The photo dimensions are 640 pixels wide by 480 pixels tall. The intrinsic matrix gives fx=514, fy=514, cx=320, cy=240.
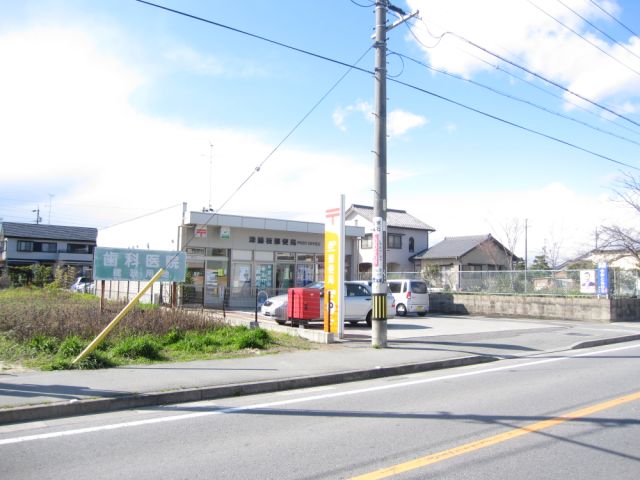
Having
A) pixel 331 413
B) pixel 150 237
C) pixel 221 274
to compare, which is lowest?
pixel 331 413

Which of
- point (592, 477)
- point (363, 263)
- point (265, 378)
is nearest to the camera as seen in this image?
point (592, 477)

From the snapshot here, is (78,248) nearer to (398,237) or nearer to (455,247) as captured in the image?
(398,237)

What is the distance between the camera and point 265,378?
8375 mm

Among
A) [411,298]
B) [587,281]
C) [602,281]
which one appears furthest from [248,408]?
[587,281]

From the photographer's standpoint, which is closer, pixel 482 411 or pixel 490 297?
pixel 482 411

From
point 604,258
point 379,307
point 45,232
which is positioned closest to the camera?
point 379,307

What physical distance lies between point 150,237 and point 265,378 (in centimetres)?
2149

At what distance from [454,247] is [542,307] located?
2424 cm

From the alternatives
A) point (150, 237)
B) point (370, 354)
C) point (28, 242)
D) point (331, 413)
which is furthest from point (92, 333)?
point (28, 242)

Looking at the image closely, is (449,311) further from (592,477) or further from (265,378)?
(592,477)

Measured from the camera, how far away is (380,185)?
40.4ft

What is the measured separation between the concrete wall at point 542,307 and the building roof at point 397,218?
66.7 ft

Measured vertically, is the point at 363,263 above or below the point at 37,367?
above

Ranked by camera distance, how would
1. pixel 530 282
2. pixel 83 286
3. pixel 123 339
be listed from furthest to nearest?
pixel 83 286
pixel 530 282
pixel 123 339
